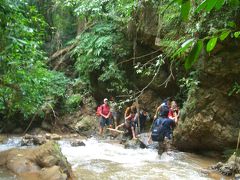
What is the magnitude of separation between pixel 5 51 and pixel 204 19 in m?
5.50

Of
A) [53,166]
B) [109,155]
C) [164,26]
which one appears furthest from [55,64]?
[53,166]

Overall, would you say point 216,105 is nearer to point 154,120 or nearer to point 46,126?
point 154,120

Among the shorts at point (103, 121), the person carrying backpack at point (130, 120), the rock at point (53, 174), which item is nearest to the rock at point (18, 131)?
the shorts at point (103, 121)

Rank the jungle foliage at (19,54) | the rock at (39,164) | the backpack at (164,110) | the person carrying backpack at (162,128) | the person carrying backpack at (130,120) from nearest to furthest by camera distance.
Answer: the jungle foliage at (19,54) → the rock at (39,164) → the person carrying backpack at (162,128) → the backpack at (164,110) → the person carrying backpack at (130,120)

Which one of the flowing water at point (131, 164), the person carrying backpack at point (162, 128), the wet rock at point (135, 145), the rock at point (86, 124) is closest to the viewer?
the flowing water at point (131, 164)

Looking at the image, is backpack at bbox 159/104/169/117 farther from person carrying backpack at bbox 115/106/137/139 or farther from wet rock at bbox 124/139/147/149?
person carrying backpack at bbox 115/106/137/139

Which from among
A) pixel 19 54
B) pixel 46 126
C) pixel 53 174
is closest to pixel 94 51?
pixel 46 126

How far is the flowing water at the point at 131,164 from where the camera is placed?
766 cm

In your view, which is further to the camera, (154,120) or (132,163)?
(154,120)

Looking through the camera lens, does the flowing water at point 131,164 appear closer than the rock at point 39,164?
No

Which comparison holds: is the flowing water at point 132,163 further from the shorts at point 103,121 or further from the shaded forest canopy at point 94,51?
the shorts at point 103,121

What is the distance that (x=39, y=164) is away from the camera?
7.24 metres

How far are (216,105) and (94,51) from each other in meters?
8.04

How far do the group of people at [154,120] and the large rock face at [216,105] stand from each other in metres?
0.72
